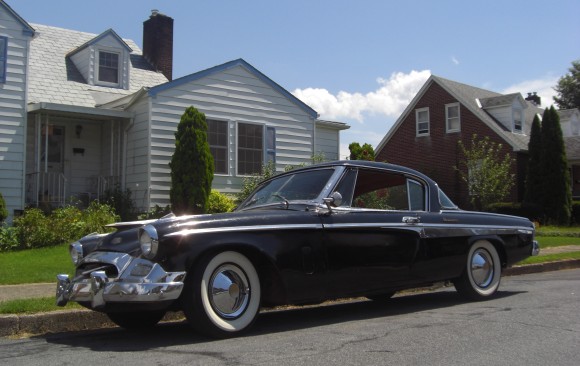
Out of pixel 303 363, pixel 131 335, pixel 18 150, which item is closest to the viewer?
pixel 303 363

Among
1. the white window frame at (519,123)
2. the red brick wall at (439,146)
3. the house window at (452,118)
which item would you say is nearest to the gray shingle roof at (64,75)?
the red brick wall at (439,146)

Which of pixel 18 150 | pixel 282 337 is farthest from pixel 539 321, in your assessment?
pixel 18 150

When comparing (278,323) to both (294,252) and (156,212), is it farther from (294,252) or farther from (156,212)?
(156,212)

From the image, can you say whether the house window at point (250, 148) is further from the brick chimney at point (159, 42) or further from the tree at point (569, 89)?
the tree at point (569, 89)

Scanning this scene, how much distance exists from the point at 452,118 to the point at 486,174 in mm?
4998

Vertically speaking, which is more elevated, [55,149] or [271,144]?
[271,144]

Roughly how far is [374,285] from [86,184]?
12898mm

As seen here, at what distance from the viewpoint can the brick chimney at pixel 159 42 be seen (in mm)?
20953

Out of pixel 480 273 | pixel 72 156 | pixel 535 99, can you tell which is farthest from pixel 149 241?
pixel 535 99

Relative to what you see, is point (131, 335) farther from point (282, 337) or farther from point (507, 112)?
point (507, 112)

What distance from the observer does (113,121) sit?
1659 cm

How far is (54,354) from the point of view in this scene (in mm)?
4773

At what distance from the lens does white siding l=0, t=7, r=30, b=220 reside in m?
14.5

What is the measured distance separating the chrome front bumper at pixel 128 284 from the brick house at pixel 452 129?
25.1m
